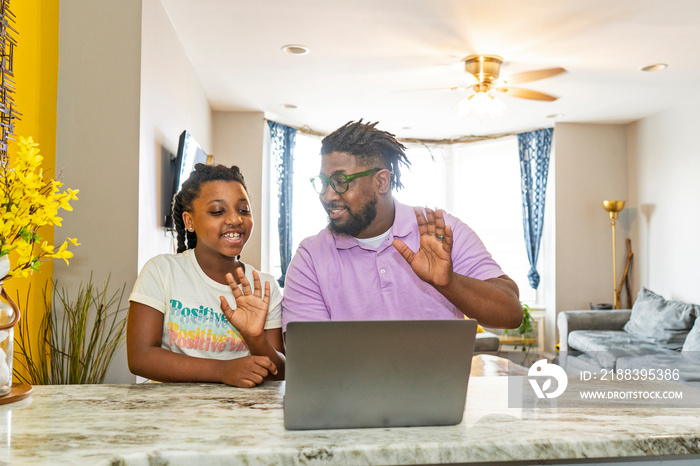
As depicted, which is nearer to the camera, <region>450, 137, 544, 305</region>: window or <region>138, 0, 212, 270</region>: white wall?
<region>138, 0, 212, 270</region>: white wall

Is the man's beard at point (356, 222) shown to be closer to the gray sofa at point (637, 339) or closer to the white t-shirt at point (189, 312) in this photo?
the white t-shirt at point (189, 312)

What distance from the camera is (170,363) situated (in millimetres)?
1380

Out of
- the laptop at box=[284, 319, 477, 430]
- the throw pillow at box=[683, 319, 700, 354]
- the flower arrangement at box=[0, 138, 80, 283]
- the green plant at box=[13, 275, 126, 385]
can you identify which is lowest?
the throw pillow at box=[683, 319, 700, 354]

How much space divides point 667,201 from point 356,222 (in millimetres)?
5070

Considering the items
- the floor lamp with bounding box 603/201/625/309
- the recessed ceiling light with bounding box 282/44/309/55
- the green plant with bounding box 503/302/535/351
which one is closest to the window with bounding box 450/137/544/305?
the green plant with bounding box 503/302/535/351

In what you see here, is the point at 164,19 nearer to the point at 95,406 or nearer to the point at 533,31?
the point at 533,31

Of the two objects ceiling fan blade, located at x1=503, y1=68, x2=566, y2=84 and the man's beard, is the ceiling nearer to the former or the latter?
ceiling fan blade, located at x1=503, y1=68, x2=566, y2=84

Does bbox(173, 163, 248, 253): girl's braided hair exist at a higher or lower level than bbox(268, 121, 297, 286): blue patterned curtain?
lower

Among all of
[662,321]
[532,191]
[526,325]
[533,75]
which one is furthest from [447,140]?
[662,321]

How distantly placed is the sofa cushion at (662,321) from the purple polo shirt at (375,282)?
145 inches

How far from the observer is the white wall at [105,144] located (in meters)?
2.80

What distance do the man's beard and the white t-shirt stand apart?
0.27 meters

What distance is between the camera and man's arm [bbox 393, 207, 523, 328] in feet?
4.37

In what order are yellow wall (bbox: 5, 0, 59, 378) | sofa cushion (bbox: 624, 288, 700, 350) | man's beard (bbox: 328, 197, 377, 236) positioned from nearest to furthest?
man's beard (bbox: 328, 197, 377, 236), yellow wall (bbox: 5, 0, 59, 378), sofa cushion (bbox: 624, 288, 700, 350)
